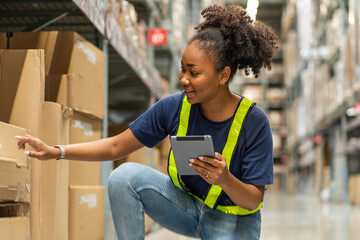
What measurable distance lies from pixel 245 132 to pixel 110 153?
50 centimetres

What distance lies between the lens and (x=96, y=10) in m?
2.79

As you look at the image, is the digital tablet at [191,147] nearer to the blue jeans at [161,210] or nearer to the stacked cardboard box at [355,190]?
the blue jeans at [161,210]

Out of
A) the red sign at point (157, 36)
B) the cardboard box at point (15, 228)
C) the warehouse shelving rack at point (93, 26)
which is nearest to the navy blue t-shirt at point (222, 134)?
the cardboard box at point (15, 228)

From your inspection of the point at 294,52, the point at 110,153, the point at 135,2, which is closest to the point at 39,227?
the point at 110,153

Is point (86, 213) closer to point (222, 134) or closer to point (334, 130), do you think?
point (222, 134)

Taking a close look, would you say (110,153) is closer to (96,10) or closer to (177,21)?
(96,10)

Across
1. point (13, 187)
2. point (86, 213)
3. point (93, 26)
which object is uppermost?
point (93, 26)

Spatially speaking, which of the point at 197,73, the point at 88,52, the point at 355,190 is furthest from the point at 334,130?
the point at 197,73

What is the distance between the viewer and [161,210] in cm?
200

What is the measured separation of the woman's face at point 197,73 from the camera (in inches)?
69.4

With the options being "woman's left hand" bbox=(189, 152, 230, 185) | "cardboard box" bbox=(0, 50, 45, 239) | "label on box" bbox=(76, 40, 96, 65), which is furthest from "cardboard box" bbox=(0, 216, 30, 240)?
"label on box" bbox=(76, 40, 96, 65)

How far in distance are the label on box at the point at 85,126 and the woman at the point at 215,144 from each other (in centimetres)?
64

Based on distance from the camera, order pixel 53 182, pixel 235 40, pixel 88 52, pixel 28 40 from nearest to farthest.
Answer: pixel 235 40 → pixel 53 182 → pixel 28 40 → pixel 88 52

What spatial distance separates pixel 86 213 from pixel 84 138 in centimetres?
37
